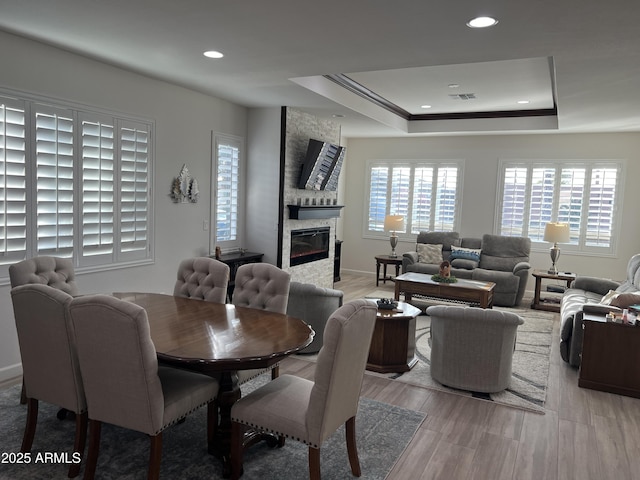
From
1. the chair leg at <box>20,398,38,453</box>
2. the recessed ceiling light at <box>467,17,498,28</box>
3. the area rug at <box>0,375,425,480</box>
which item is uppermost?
the recessed ceiling light at <box>467,17,498,28</box>

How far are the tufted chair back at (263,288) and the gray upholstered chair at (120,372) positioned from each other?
3.84 feet

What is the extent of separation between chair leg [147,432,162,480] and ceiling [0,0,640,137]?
95.8 inches

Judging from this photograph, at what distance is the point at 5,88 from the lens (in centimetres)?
374

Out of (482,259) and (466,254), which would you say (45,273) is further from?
(482,259)

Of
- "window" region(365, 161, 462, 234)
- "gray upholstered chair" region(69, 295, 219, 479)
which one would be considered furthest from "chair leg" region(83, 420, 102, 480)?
"window" region(365, 161, 462, 234)

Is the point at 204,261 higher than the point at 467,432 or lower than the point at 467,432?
higher

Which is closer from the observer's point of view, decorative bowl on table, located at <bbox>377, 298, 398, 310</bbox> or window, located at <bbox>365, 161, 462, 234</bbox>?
decorative bowl on table, located at <bbox>377, 298, 398, 310</bbox>

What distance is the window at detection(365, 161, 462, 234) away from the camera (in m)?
8.79

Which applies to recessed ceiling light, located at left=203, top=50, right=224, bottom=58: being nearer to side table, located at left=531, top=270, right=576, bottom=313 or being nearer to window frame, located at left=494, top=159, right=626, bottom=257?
side table, located at left=531, top=270, right=576, bottom=313

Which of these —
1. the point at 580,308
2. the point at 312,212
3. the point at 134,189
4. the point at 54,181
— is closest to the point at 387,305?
the point at 580,308

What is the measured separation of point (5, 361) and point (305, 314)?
8.23 feet

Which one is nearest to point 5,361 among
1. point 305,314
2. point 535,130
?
point 305,314

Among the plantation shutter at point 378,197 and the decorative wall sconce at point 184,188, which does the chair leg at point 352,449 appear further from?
the plantation shutter at point 378,197

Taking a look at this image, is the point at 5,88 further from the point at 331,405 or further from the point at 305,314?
the point at 331,405
